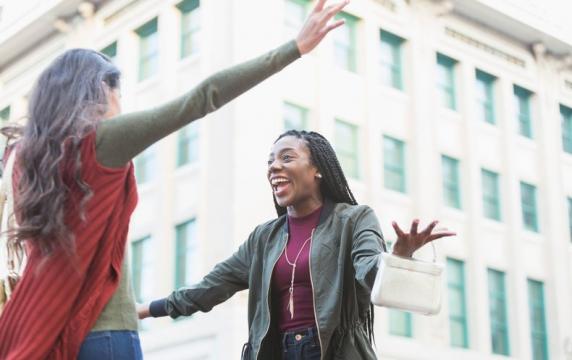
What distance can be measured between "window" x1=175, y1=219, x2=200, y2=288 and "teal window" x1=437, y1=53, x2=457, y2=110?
7.79 metres

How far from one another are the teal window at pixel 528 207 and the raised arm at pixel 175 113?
2531cm

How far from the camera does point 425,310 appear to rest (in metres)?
4.53

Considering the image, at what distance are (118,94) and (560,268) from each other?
84.1 feet

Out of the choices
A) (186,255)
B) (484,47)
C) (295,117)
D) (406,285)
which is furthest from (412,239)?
(484,47)

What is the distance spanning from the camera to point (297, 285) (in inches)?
202

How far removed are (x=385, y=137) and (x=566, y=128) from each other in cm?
735

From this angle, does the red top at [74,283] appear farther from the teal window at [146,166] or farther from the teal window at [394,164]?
the teal window at [394,164]

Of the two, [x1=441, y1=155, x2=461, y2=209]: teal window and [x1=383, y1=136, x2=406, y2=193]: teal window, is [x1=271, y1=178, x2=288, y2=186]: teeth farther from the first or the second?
[x1=441, y1=155, x2=461, y2=209]: teal window

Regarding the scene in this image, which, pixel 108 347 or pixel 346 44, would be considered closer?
pixel 108 347

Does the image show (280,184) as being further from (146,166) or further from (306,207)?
(146,166)

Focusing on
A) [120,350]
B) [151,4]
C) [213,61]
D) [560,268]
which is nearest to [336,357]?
[120,350]

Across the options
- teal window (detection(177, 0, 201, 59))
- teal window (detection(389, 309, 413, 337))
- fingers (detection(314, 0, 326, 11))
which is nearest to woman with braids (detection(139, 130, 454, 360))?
fingers (detection(314, 0, 326, 11))

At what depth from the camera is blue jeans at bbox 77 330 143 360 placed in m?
3.47

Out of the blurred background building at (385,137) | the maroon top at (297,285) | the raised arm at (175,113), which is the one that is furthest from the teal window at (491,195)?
the raised arm at (175,113)
